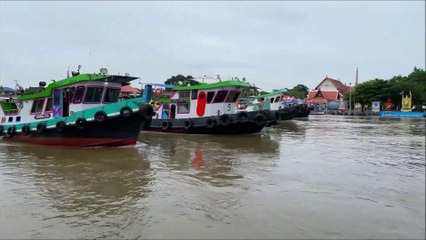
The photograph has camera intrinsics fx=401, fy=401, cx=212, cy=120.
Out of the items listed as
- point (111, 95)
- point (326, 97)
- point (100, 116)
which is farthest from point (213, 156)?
point (326, 97)

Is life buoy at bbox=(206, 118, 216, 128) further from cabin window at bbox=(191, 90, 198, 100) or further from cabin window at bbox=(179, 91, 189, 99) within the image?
cabin window at bbox=(179, 91, 189, 99)

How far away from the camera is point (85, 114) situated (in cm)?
1244

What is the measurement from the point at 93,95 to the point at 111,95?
0.65 metres

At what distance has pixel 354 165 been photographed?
9.84 meters

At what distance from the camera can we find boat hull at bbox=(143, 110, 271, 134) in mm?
17203

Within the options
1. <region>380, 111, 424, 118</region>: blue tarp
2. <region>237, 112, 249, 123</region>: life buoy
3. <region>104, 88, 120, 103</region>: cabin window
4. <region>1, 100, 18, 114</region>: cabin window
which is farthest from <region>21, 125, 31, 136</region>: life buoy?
<region>380, 111, 424, 118</region>: blue tarp

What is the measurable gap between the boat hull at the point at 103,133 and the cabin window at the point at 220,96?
523cm

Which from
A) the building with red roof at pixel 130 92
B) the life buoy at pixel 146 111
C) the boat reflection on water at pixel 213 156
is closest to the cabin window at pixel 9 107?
the building with red roof at pixel 130 92

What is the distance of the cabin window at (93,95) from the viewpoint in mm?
12938


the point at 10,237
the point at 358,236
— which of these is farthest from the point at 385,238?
the point at 10,237

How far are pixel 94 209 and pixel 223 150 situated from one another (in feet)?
23.6

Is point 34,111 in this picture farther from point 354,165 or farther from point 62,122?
point 354,165

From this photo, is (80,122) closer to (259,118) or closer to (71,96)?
(71,96)

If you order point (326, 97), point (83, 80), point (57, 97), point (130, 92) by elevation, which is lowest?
point (57, 97)
